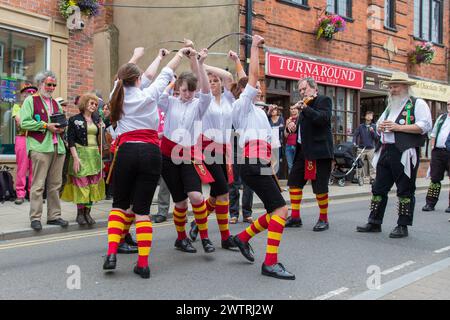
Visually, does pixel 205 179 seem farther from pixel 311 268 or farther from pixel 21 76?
pixel 21 76

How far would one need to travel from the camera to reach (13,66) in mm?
10211

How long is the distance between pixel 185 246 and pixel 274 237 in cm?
140

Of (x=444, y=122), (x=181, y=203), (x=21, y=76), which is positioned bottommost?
(x=181, y=203)

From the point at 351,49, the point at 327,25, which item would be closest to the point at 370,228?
the point at 327,25

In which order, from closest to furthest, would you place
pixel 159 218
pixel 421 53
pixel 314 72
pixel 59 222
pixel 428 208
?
pixel 59 222 → pixel 159 218 → pixel 428 208 → pixel 314 72 → pixel 421 53

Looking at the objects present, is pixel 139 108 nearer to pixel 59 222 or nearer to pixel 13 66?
pixel 59 222

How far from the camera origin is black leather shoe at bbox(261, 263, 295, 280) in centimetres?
442

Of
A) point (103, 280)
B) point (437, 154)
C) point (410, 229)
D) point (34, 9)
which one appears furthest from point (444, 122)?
point (34, 9)

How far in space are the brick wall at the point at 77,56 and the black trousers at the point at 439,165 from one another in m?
7.38

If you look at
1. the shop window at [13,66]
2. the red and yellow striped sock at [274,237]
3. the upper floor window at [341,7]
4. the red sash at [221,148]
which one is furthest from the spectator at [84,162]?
the upper floor window at [341,7]

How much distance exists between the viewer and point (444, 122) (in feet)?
29.9

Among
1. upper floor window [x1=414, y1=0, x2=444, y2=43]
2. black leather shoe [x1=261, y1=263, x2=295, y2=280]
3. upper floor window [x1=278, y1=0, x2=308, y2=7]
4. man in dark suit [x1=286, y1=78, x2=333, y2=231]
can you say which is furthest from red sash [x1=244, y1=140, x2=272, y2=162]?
upper floor window [x1=414, y1=0, x2=444, y2=43]

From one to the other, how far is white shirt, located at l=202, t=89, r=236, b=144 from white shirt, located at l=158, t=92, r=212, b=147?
241 mm
